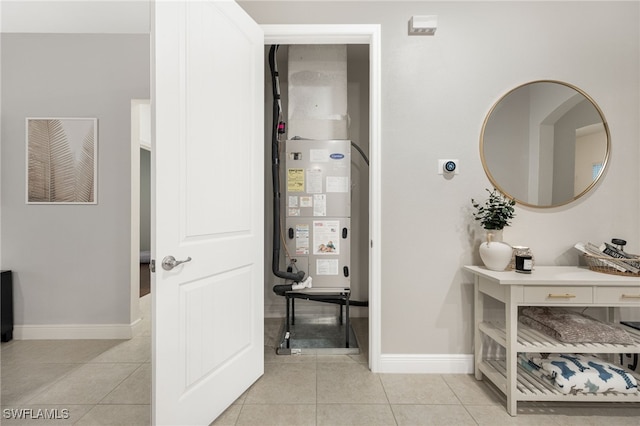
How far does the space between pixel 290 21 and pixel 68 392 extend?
9.22 ft

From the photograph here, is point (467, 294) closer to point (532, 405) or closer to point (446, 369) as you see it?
point (446, 369)

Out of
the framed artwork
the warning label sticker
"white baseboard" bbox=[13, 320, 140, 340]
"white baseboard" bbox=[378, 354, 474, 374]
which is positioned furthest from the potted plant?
the framed artwork

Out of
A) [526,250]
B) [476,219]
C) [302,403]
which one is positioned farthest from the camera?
[476,219]

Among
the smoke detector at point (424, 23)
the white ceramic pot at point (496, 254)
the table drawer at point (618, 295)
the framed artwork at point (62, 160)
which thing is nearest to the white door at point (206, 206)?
the smoke detector at point (424, 23)

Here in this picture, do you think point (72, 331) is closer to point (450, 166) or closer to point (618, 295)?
point (450, 166)

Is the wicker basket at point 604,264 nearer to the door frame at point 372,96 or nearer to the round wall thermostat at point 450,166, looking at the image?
the round wall thermostat at point 450,166

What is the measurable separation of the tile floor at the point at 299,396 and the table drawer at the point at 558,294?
2.12ft

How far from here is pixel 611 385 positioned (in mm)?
1525

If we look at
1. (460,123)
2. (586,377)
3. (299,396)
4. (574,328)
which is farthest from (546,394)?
(460,123)

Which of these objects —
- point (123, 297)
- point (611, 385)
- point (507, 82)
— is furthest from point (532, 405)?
point (123, 297)

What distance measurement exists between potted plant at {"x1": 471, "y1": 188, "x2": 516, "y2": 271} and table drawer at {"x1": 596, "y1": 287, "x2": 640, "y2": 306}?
45 centimetres

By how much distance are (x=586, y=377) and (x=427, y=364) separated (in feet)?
2.74

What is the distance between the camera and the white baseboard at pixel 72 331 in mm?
2448

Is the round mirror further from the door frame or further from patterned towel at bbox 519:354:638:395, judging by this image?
patterned towel at bbox 519:354:638:395
